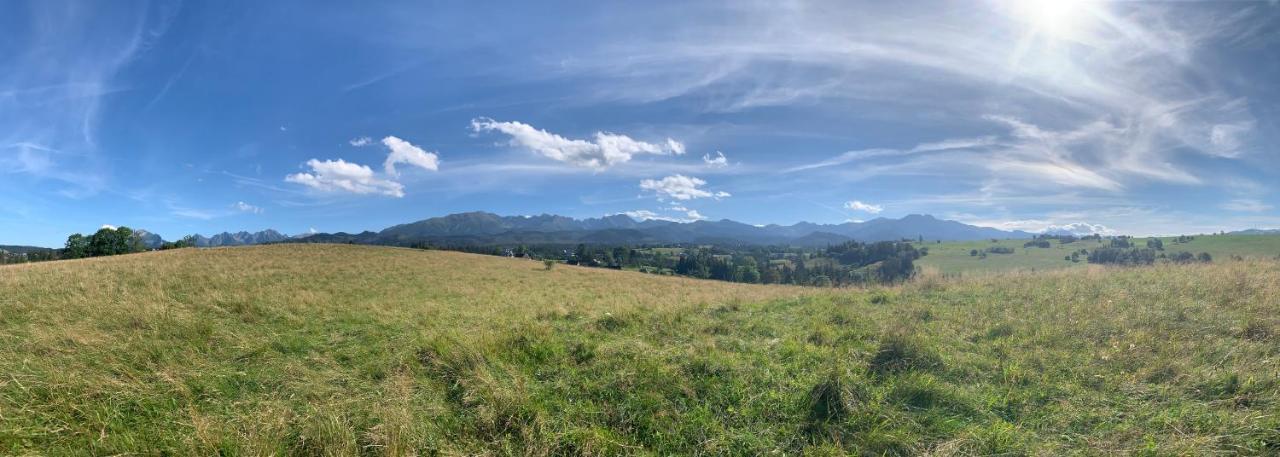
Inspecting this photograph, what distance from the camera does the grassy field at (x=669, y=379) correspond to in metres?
4.59

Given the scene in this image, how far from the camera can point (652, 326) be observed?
9.45 m

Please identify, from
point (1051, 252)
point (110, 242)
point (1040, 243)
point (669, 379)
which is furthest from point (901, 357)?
point (1040, 243)

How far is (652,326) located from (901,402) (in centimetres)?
509

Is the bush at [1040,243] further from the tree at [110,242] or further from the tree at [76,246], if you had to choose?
the tree at [76,246]

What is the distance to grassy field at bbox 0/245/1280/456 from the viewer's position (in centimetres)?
459

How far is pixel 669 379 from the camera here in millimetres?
6016

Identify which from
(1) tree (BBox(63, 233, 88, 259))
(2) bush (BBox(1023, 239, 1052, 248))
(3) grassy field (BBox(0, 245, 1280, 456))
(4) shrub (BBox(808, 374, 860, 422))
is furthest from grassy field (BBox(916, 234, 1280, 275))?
(1) tree (BBox(63, 233, 88, 259))

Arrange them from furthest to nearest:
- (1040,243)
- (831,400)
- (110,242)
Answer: (1040,243)
(110,242)
(831,400)

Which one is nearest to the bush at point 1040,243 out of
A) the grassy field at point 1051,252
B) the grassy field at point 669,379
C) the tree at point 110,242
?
the grassy field at point 1051,252

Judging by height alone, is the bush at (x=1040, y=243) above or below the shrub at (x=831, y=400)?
above

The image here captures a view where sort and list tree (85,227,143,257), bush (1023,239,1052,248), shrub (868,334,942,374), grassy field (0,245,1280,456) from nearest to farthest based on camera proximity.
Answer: grassy field (0,245,1280,456) < shrub (868,334,942,374) < tree (85,227,143,257) < bush (1023,239,1052,248)

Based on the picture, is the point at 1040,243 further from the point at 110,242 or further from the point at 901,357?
the point at 110,242

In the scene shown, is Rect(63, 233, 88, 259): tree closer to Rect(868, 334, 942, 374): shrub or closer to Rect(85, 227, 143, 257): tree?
Rect(85, 227, 143, 257): tree

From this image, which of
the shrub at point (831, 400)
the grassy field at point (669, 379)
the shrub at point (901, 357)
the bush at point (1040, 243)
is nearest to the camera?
the grassy field at point (669, 379)
